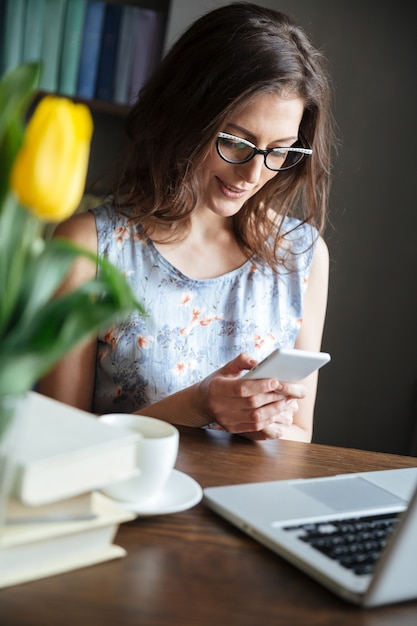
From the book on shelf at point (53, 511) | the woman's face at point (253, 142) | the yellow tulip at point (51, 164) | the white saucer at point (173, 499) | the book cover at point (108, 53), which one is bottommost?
the white saucer at point (173, 499)

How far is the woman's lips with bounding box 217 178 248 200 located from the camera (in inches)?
63.3

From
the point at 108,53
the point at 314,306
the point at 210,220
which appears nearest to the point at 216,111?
the point at 210,220

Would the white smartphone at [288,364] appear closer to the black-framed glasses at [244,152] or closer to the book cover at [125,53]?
the black-framed glasses at [244,152]

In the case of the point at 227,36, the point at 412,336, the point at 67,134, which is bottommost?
the point at 412,336

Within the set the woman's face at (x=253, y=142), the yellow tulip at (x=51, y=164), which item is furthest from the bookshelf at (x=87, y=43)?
the yellow tulip at (x=51, y=164)

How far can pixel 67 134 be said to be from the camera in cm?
51

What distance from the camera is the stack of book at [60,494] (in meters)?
0.64

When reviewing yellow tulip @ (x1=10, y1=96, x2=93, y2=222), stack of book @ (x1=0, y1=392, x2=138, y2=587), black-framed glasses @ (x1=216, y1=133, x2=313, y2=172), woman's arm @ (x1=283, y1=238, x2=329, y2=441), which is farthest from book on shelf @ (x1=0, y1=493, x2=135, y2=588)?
woman's arm @ (x1=283, y1=238, x2=329, y2=441)

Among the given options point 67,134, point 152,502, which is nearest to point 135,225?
point 152,502

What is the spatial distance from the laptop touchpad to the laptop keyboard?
0.15ft

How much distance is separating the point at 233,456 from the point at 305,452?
0.45ft

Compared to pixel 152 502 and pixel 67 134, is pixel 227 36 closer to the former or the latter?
pixel 152 502

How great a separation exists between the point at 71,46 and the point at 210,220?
3.57ft

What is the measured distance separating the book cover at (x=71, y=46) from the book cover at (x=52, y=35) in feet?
0.05
